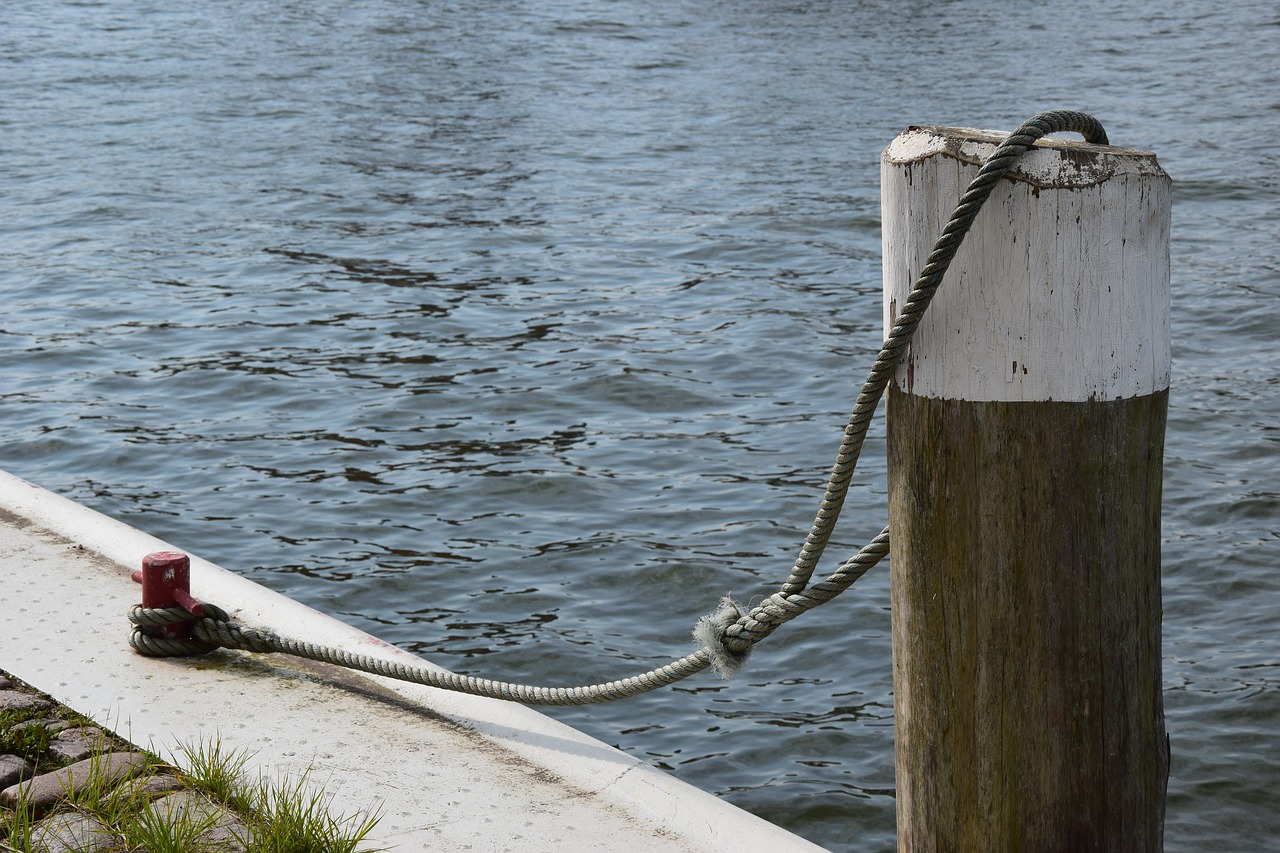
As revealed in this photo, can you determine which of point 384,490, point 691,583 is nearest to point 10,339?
point 384,490

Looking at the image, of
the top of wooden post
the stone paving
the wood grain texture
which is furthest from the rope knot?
the top of wooden post

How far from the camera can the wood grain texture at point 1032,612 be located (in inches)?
92.4

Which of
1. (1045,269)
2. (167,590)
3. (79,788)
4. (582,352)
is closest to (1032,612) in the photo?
(1045,269)

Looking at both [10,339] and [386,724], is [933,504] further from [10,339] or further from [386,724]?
[10,339]

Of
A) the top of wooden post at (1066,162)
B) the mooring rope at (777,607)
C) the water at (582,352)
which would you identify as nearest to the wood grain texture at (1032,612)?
the mooring rope at (777,607)

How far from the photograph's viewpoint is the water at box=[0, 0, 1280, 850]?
554 cm

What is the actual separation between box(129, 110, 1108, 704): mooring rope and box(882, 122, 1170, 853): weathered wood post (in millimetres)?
39

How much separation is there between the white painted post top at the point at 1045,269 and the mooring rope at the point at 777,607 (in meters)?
0.04

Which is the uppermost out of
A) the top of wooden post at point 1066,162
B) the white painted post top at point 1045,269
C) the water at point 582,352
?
the top of wooden post at point 1066,162

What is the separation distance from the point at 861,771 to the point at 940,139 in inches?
120

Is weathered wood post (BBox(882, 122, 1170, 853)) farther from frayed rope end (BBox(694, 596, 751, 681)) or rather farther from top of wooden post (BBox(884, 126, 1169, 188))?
frayed rope end (BBox(694, 596, 751, 681))

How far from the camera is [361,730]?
362 cm

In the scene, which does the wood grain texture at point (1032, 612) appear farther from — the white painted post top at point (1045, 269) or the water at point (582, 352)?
the water at point (582, 352)

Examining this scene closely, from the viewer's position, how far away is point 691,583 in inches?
242
